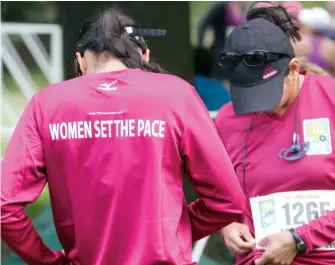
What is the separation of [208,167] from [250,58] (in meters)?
0.70

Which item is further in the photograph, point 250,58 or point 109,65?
point 250,58

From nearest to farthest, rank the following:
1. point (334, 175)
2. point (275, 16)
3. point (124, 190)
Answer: point (124, 190) < point (334, 175) < point (275, 16)

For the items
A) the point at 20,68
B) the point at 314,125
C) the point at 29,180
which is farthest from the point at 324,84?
the point at 20,68

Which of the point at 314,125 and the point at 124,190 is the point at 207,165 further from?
the point at 314,125

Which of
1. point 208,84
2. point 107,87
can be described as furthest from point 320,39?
point 107,87

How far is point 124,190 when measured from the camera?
2.77 meters

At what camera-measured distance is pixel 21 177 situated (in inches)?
111

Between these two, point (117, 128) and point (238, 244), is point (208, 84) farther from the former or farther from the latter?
point (117, 128)

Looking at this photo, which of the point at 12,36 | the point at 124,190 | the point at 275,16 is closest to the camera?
the point at 124,190

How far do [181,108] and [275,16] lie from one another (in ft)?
3.00

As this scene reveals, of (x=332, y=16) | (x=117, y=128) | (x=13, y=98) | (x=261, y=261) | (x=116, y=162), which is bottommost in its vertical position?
(x=261, y=261)

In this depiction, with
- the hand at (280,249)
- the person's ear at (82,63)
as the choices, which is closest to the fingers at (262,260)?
the hand at (280,249)

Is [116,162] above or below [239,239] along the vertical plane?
above

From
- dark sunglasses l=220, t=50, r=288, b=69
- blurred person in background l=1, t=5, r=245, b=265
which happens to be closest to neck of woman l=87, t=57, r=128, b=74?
blurred person in background l=1, t=5, r=245, b=265
